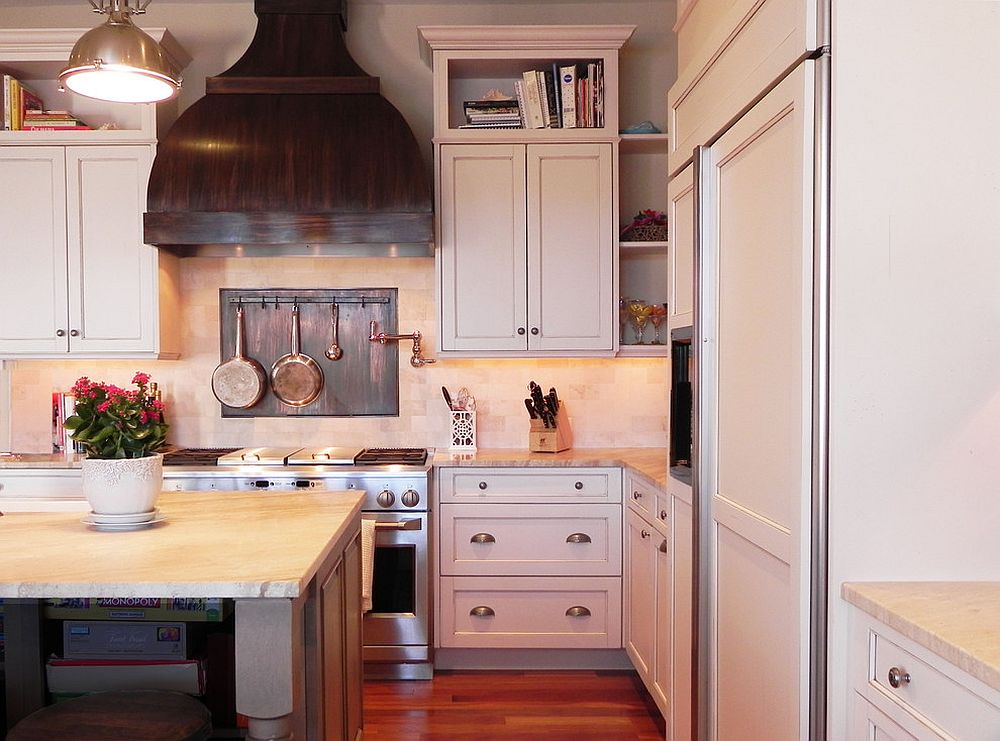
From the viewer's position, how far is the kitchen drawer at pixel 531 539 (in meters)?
3.61

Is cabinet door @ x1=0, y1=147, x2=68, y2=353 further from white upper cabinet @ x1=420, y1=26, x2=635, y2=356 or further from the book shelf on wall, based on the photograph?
white upper cabinet @ x1=420, y1=26, x2=635, y2=356

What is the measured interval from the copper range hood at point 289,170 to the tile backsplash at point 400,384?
47cm

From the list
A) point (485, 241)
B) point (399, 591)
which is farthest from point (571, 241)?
point (399, 591)

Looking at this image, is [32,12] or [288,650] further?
[32,12]

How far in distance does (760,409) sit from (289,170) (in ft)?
8.08

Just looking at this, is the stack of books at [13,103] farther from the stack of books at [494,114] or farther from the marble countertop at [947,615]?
the marble countertop at [947,615]

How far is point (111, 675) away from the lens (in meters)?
1.99

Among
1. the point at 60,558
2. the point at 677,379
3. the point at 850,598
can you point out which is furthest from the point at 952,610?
the point at 60,558

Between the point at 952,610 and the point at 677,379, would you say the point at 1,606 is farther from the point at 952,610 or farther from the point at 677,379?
the point at 952,610

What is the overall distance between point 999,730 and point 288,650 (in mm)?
1125

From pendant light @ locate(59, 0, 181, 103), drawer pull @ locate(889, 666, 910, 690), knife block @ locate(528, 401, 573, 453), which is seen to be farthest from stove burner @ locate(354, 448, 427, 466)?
drawer pull @ locate(889, 666, 910, 690)

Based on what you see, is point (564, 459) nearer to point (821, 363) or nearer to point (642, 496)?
Result: point (642, 496)

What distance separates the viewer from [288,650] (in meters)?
1.55

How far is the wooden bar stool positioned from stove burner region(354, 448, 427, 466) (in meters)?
1.77
